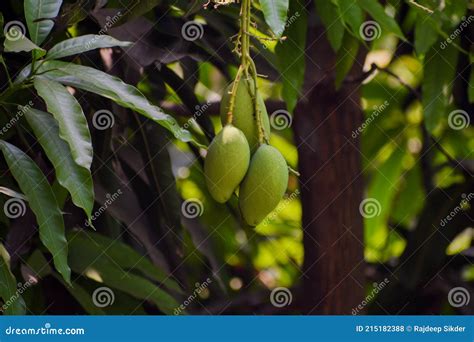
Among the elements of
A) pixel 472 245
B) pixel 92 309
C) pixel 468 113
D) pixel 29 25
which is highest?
pixel 468 113

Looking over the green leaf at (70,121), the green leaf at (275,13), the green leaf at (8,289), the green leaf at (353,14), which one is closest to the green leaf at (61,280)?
the green leaf at (8,289)

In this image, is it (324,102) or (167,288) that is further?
(324,102)

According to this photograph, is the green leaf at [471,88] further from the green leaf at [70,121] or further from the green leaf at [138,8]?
the green leaf at [70,121]

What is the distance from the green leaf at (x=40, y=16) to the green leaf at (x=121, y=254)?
434 millimetres

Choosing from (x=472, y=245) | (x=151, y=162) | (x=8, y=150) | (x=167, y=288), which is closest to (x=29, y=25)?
(x=8, y=150)

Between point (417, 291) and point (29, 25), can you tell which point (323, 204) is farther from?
point (29, 25)

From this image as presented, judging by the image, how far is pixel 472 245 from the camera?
6.53 feet

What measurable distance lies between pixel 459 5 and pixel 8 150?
793mm

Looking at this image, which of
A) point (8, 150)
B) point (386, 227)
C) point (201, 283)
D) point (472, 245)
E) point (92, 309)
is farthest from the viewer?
point (386, 227)

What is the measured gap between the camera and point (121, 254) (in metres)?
1.58

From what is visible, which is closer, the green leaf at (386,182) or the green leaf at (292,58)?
the green leaf at (292,58)

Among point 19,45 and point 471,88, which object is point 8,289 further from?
point 471,88

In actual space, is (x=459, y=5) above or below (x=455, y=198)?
above

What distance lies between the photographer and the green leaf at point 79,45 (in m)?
1.18
